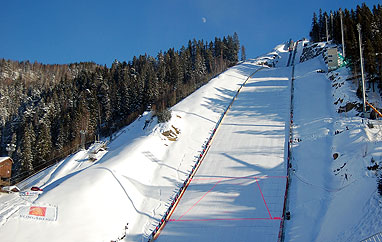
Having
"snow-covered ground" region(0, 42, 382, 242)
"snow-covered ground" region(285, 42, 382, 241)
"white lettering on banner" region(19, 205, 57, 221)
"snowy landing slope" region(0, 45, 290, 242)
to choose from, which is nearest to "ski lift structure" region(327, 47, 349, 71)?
"snow-covered ground" region(0, 42, 382, 242)

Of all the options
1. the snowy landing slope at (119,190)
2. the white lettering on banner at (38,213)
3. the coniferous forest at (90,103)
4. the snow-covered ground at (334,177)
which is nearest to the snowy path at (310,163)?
the snow-covered ground at (334,177)

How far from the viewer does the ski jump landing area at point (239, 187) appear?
41.8 feet

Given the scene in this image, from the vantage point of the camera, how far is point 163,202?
52.3 feet

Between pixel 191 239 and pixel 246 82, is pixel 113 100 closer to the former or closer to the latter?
pixel 246 82

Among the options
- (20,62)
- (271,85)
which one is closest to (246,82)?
(271,85)

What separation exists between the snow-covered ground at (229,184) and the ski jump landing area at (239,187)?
0.06 m

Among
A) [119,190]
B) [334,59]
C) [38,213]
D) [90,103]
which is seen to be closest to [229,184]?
[119,190]

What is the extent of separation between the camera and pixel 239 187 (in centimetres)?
1588

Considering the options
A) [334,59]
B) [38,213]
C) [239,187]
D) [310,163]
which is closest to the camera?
[38,213]

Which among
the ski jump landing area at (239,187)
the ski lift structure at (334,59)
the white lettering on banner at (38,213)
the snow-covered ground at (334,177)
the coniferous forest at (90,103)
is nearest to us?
the snow-covered ground at (334,177)

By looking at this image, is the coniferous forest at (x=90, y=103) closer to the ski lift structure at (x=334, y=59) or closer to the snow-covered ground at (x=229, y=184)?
the snow-covered ground at (x=229, y=184)

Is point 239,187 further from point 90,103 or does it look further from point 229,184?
point 90,103

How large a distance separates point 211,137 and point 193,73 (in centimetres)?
3906

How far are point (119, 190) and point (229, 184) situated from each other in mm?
6056
